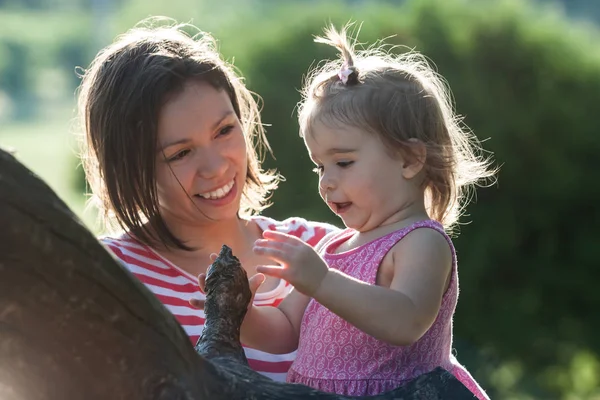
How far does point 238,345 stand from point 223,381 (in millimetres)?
277

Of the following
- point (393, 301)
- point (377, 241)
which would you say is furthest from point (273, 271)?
point (377, 241)

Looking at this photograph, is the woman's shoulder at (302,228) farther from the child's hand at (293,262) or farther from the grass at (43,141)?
the grass at (43,141)

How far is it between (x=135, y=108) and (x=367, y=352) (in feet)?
2.94

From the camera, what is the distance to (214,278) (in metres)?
1.78

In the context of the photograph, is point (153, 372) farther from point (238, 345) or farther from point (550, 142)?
point (550, 142)

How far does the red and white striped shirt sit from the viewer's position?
230cm

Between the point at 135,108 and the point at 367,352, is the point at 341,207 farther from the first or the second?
the point at 135,108

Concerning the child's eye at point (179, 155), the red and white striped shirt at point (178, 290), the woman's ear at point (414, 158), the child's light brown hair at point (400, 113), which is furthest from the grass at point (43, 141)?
the woman's ear at point (414, 158)

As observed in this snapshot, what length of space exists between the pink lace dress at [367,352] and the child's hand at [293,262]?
217mm

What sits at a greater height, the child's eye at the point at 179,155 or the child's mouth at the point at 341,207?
the child's eye at the point at 179,155

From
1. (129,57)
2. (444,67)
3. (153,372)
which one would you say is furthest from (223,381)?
(444,67)

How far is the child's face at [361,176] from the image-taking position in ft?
6.67

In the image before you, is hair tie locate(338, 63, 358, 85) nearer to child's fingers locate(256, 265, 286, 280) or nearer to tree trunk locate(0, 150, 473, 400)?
child's fingers locate(256, 265, 286, 280)

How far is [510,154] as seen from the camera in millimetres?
5375
